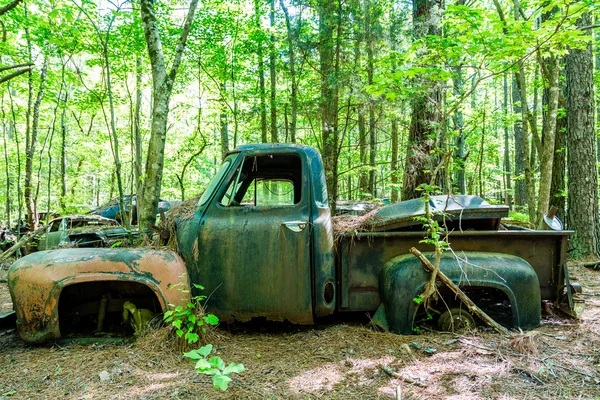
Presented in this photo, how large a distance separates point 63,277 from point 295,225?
1.84 metres

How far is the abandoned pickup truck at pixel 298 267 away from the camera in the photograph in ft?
9.51

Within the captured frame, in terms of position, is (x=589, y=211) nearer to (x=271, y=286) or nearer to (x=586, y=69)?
(x=586, y=69)

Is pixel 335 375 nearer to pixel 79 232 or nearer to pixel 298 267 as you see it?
pixel 298 267

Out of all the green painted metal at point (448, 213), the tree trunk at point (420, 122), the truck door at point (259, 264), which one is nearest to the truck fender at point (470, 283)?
the green painted metal at point (448, 213)

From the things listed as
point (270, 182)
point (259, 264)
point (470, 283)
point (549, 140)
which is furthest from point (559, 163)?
point (259, 264)

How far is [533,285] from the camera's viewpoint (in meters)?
2.99

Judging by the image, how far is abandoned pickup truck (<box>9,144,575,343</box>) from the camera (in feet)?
9.51

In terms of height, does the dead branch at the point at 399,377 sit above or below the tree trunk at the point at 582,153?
below

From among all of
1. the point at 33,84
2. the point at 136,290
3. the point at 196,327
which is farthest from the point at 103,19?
the point at 196,327

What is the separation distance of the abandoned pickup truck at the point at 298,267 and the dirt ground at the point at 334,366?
0.20 m

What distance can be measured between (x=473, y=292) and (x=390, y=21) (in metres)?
6.51

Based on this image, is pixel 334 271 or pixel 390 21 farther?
pixel 390 21

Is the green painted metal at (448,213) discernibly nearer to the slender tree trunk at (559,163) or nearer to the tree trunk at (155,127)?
the tree trunk at (155,127)

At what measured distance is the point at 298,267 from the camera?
304 centimetres
